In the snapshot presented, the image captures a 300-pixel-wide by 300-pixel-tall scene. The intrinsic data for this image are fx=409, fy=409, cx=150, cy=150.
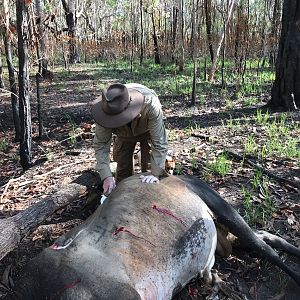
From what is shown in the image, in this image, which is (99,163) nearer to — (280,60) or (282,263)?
(282,263)

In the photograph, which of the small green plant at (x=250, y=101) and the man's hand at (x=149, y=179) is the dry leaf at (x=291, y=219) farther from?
the small green plant at (x=250, y=101)


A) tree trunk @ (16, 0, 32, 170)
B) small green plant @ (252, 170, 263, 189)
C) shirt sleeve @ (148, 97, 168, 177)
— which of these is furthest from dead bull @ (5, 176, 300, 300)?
tree trunk @ (16, 0, 32, 170)

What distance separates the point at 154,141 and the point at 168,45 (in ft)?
60.3

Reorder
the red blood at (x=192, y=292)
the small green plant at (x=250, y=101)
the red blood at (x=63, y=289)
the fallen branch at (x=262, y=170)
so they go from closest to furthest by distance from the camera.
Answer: the red blood at (x=63, y=289), the red blood at (x=192, y=292), the fallen branch at (x=262, y=170), the small green plant at (x=250, y=101)

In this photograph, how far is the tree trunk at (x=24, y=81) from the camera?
16.3ft

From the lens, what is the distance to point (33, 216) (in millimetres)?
3264

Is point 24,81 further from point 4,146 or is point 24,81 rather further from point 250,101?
point 250,101

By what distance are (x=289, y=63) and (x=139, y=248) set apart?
21.3 feet

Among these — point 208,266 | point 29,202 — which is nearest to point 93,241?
point 208,266

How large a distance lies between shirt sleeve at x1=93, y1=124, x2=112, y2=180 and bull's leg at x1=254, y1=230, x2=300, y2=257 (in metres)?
1.35

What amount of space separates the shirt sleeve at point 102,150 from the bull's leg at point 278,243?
4.42 feet

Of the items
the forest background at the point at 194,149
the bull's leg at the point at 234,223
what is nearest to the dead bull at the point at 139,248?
the bull's leg at the point at 234,223

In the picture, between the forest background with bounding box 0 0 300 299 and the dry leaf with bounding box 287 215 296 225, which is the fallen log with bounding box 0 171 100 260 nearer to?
the forest background with bounding box 0 0 300 299

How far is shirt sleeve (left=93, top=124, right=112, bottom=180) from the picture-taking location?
134 inches
